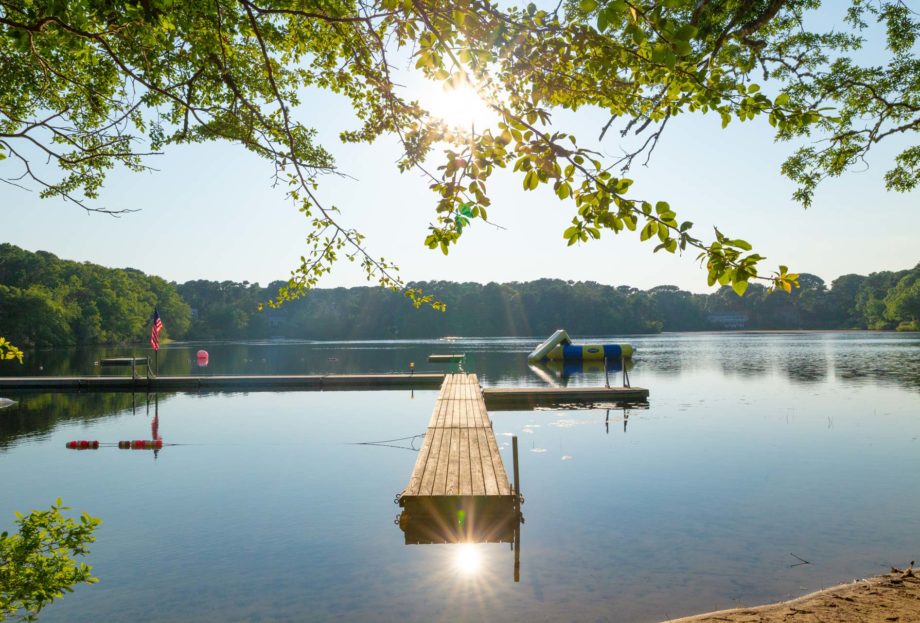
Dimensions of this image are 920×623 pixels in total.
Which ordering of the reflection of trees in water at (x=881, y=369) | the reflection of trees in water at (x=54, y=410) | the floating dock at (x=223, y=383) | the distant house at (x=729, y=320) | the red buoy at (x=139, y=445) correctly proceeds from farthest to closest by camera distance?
the distant house at (x=729, y=320) → the reflection of trees in water at (x=881, y=369) → the floating dock at (x=223, y=383) → the reflection of trees in water at (x=54, y=410) → the red buoy at (x=139, y=445)

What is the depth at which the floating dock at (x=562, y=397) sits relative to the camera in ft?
69.3

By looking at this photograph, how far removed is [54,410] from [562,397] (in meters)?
18.1

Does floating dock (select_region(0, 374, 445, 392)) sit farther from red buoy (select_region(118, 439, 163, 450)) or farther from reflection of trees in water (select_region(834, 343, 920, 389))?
reflection of trees in water (select_region(834, 343, 920, 389))

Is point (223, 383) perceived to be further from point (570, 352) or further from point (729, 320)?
point (729, 320)

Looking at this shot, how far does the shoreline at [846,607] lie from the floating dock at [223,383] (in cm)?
2037

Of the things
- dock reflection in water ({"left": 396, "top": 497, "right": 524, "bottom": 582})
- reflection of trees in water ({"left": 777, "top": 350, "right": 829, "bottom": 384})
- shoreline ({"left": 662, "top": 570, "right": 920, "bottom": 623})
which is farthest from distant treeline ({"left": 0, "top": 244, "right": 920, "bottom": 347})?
shoreline ({"left": 662, "top": 570, "right": 920, "bottom": 623})

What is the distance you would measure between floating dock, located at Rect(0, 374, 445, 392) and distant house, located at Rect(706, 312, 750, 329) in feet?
404

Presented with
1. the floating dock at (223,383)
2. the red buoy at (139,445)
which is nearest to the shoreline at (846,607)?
the red buoy at (139,445)

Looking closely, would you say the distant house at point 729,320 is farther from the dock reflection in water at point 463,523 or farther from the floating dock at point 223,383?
the dock reflection in water at point 463,523

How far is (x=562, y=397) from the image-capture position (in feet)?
69.8

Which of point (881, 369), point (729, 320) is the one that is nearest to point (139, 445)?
point (881, 369)

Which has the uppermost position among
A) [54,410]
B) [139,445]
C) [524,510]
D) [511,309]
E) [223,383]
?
[511,309]

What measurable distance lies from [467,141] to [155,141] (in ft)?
23.3

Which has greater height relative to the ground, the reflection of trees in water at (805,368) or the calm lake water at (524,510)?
the reflection of trees in water at (805,368)
